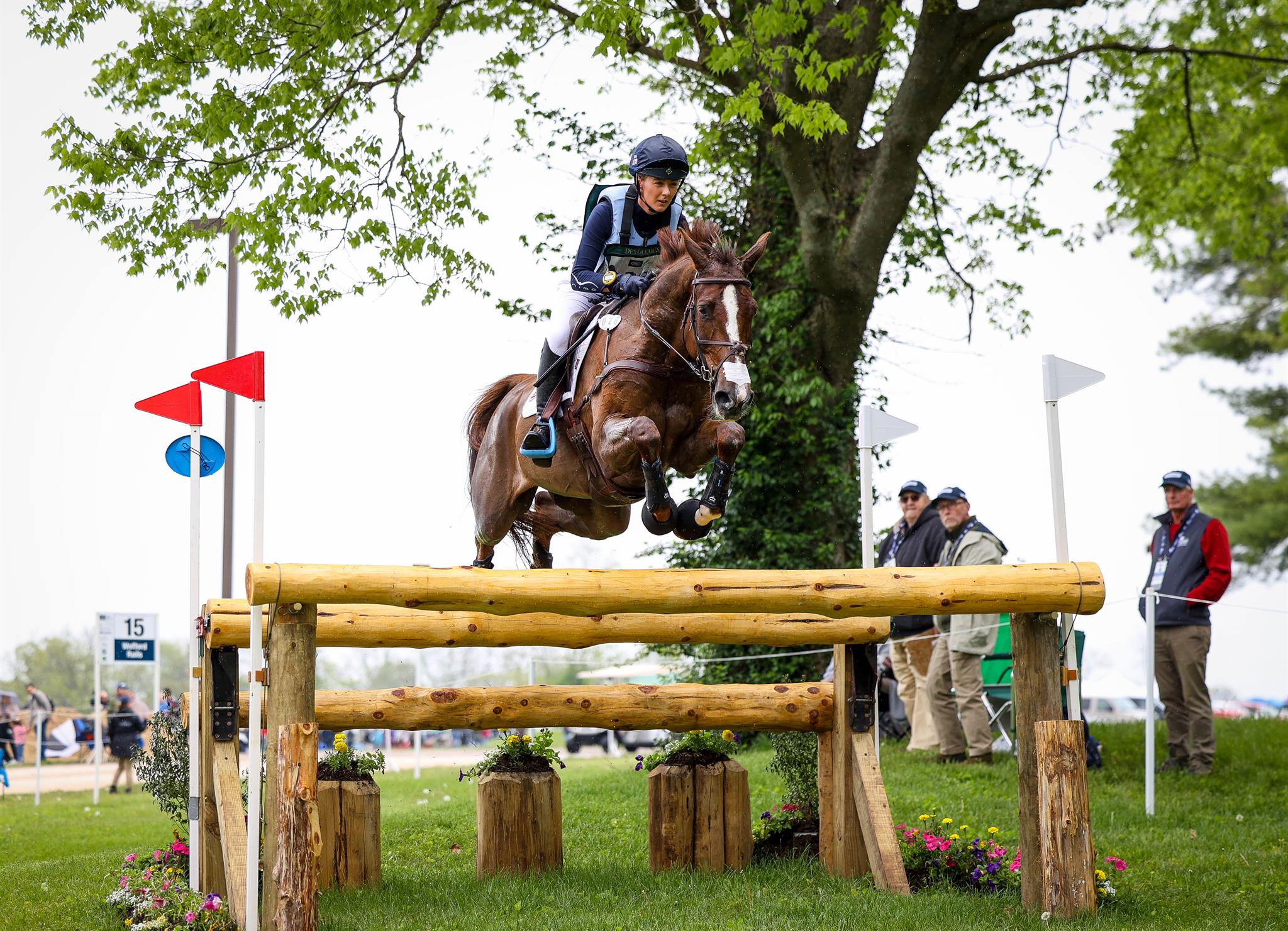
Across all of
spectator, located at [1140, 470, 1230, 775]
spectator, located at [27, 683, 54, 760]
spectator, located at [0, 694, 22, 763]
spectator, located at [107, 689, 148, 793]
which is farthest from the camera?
spectator, located at [0, 694, 22, 763]

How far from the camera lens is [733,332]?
4.27 metres

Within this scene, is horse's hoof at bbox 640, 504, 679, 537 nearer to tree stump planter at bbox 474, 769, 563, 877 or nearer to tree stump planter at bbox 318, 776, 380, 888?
tree stump planter at bbox 474, 769, 563, 877

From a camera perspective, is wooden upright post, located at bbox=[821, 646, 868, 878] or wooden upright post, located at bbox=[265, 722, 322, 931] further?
wooden upright post, located at bbox=[821, 646, 868, 878]

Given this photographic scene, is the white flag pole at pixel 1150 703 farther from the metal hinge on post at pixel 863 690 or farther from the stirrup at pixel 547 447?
the stirrup at pixel 547 447

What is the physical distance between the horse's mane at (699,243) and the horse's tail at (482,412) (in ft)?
5.20

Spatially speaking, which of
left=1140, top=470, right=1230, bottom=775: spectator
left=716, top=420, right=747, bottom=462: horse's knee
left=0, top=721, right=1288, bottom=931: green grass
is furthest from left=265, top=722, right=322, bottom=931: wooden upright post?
left=1140, top=470, right=1230, bottom=775: spectator

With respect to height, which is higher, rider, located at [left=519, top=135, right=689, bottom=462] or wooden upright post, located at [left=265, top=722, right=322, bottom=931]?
rider, located at [left=519, top=135, right=689, bottom=462]

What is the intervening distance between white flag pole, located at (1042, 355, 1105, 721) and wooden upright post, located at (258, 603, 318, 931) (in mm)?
2923

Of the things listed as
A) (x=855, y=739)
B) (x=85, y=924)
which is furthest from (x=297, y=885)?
(x=855, y=739)

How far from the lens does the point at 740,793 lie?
567cm

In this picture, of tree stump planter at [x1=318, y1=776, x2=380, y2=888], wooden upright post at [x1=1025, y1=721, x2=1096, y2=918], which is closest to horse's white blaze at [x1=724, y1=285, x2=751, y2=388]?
wooden upright post at [x1=1025, y1=721, x2=1096, y2=918]

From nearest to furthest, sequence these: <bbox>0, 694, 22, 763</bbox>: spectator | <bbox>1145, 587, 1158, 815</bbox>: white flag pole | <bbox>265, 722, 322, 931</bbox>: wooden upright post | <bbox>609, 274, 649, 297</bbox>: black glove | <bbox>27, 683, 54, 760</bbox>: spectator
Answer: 1. <bbox>265, 722, 322, 931</bbox>: wooden upright post
2. <bbox>609, 274, 649, 297</bbox>: black glove
3. <bbox>1145, 587, 1158, 815</bbox>: white flag pole
4. <bbox>27, 683, 54, 760</bbox>: spectator
5. <bbox>0, 694, 22, 763</bbox>: spectator

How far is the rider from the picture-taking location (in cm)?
495

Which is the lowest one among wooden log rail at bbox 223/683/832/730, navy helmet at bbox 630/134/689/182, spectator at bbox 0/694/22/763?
spectator at bbox 0/694/22/763
